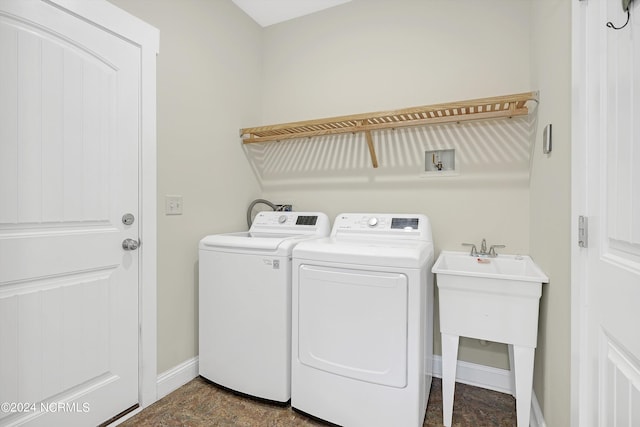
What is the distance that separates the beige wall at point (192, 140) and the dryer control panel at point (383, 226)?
33.7 inches

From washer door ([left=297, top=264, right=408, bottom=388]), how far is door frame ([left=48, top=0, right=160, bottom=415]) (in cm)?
86

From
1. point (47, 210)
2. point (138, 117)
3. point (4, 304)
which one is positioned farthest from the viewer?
point (138, 117)

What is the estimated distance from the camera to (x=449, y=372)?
160 cm

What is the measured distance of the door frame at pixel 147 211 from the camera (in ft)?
5.63

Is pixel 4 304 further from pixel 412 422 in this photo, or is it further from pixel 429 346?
pixel 429 346

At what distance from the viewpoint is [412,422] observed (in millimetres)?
1427

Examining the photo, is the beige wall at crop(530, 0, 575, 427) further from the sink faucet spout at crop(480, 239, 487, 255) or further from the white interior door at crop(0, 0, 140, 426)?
the white interior door at crop(0, 0, 140, 426)

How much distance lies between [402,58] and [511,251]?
1.49 metres

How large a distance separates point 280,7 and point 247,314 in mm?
2313
